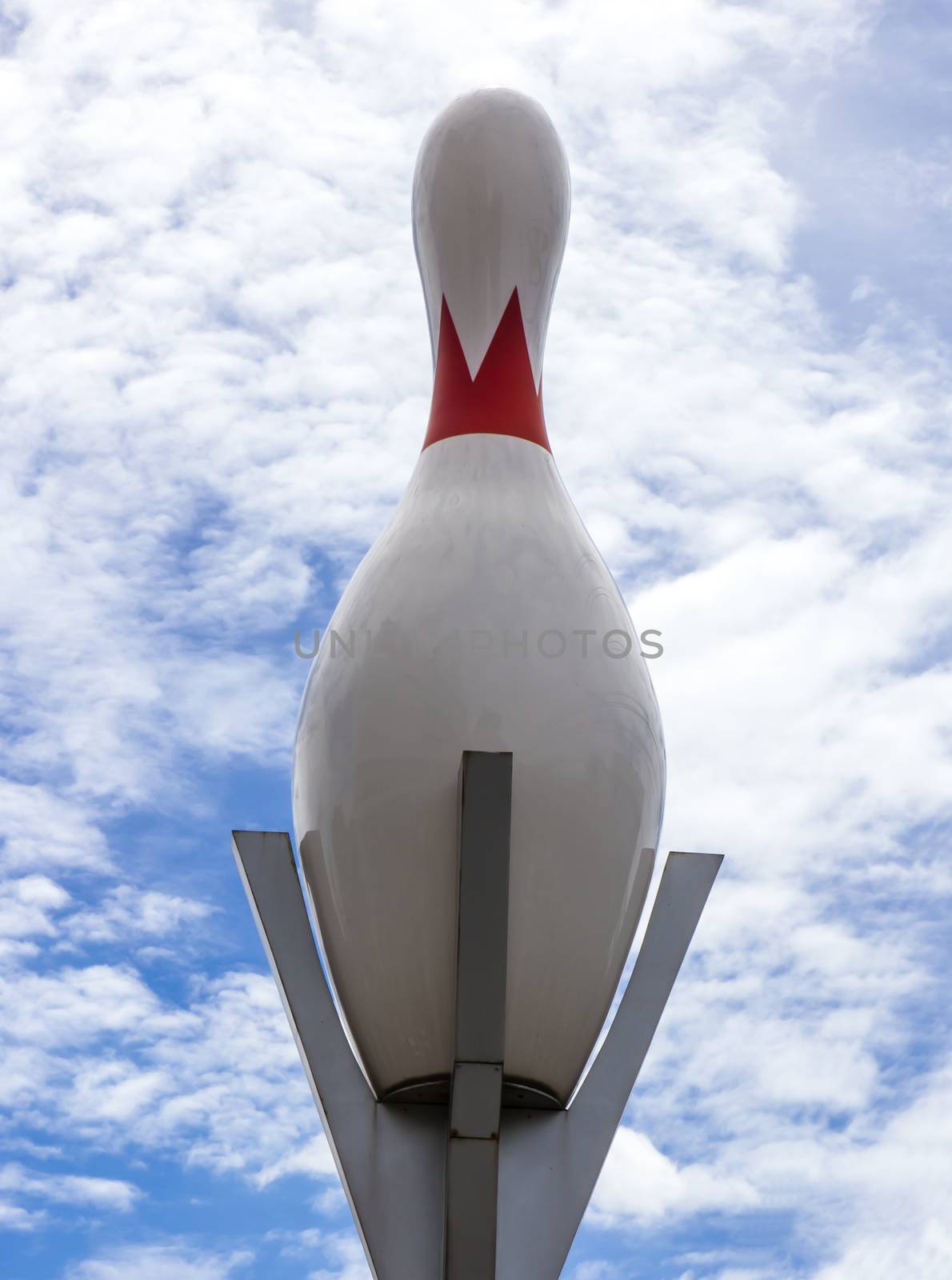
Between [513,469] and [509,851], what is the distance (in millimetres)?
1480

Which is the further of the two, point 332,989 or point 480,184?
point 480,184

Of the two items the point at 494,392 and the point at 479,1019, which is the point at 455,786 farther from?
the point at 494,392

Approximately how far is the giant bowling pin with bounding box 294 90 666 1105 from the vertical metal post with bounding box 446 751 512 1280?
0.52ft

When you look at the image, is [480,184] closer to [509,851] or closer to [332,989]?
[509,851]

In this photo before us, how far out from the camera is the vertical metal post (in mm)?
4895

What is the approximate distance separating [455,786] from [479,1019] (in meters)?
0.71

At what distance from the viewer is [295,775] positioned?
5688 mm

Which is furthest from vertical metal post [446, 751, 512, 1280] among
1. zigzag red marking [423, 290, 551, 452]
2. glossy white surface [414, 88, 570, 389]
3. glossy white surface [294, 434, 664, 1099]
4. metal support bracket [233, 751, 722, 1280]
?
glossy white surface [414, 88, 570, 389]

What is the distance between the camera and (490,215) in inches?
237

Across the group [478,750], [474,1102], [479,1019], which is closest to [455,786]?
[478,750]

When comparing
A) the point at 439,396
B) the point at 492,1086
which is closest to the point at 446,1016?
the point at 492,1086

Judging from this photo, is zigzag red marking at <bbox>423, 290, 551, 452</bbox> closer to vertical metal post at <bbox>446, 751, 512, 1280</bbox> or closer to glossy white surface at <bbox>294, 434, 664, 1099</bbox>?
glossy white surface at <bbox>294, 434, 664, 1099</bbox>

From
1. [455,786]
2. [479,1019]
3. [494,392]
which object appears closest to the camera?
[479,1019]

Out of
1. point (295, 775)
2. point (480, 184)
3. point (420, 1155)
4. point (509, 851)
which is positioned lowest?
point (420, 1155)
